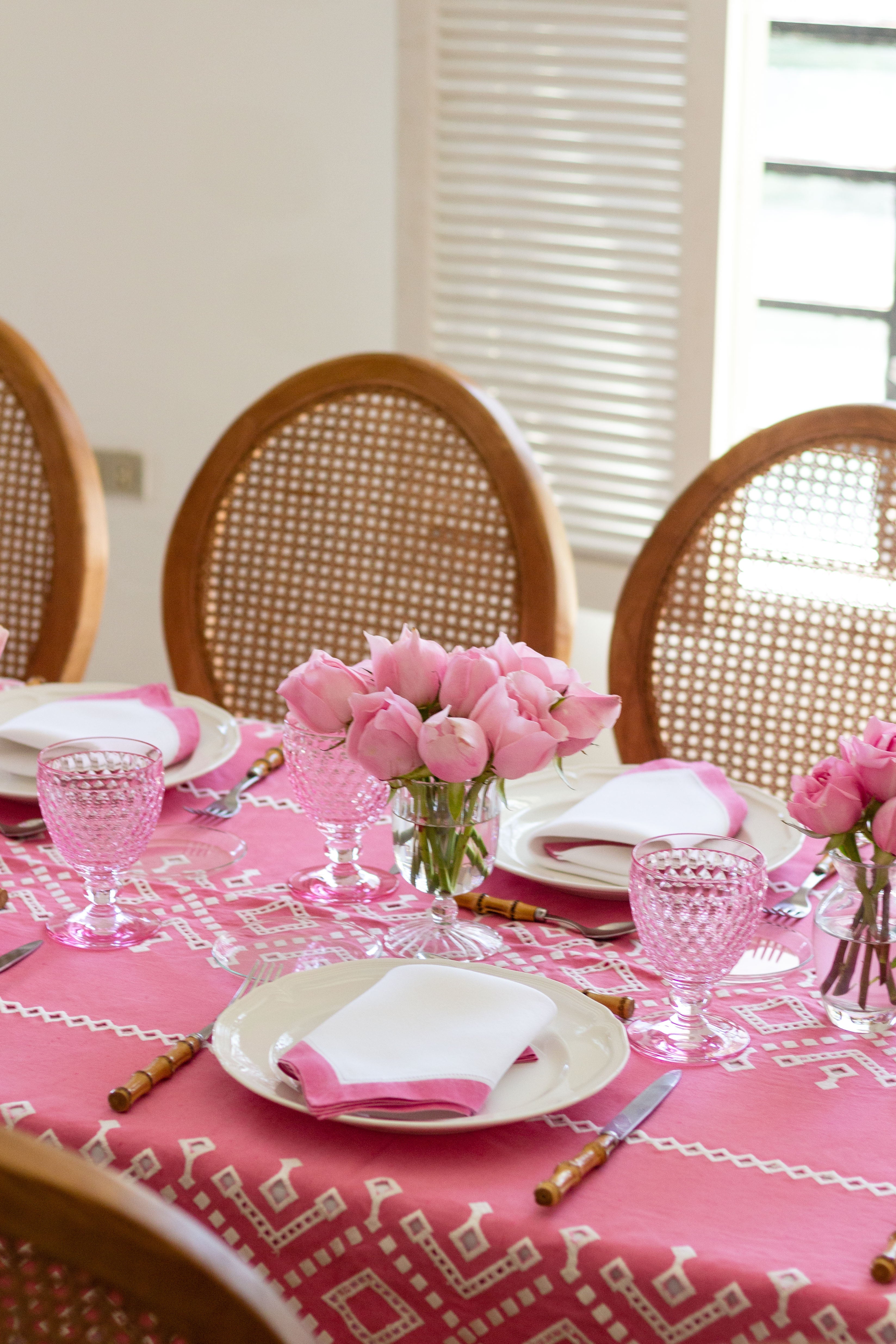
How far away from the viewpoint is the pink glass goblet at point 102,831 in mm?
1018

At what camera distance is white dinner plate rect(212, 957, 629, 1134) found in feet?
2.58

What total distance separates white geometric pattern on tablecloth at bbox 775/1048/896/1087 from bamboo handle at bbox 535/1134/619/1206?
0.51 ft

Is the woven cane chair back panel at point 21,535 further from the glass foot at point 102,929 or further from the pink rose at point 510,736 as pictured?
the pink rose at point 510,736

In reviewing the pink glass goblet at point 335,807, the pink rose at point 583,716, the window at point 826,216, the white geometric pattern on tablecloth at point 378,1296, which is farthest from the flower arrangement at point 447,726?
the window at point 826,216

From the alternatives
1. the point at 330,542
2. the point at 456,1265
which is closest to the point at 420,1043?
the point at 456,1265

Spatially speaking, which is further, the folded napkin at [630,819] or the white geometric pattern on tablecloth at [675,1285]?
the folded napkin at [630,819]

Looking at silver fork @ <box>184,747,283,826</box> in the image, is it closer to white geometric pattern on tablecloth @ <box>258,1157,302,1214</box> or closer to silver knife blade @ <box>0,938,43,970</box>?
silver knife blade @ <box>0,938,43,970</box>

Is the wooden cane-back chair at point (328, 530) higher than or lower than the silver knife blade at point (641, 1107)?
higher

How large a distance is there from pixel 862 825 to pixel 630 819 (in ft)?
0.86

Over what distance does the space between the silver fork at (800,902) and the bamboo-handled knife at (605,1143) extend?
0.83ft

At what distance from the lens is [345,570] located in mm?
1718

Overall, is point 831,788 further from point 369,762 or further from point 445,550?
point 445,550

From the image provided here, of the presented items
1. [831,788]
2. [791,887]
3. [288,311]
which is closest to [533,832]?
[791,887]

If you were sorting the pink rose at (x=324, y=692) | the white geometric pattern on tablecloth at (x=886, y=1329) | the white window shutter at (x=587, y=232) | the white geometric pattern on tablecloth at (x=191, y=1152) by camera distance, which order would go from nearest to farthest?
the white geometric pattern on tablecloth at (x=886, y=1329) → the white geometric pattern on tablecloth at (x=191, y=1152) → the pink rose at (x=324, y=692) → the white window shutter at (x=587, y=232)
